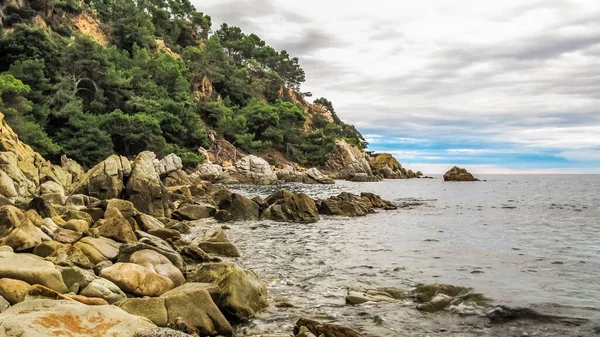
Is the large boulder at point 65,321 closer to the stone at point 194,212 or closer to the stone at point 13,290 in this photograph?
the stone at point 13,290

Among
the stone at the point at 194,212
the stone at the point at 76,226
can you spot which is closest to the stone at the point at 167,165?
the stone at the point at 194,212

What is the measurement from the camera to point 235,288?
866 cm

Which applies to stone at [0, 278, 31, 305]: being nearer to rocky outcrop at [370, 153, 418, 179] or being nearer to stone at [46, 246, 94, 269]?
stone at [46, 246, 94, 269]

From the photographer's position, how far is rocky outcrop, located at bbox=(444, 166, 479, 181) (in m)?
100

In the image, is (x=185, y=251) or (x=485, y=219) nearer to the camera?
(x=185, y=251)

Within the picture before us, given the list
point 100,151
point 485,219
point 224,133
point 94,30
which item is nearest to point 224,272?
point 485,219

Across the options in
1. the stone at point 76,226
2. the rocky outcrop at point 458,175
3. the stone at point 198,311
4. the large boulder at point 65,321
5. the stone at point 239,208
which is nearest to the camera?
the large boulder at point 65,321

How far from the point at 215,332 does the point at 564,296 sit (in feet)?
27.1

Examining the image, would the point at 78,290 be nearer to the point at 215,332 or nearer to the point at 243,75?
the point at 215,332

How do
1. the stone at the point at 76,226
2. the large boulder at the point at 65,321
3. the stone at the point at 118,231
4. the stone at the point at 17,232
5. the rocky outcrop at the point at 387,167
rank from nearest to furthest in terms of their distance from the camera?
the large boulder at the point at 65,321
the stone at the point at 17,232
the stone at the point at 76,226
the stone at the point at 118,231
the rocky outcrop at the point at 387,167

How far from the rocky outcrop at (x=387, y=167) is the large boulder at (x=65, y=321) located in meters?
98.4

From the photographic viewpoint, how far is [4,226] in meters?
10.5

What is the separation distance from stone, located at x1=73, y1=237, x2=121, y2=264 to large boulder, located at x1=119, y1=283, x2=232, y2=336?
3.51 meters

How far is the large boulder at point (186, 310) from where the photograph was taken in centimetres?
723
